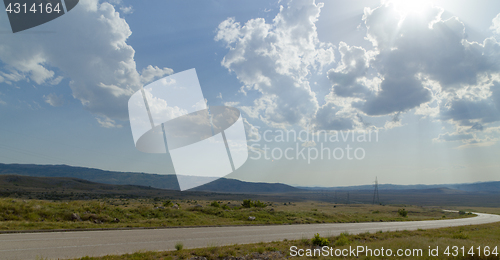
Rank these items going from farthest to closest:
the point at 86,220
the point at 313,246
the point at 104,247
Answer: the point at 86,220
the point at 313,246
the point at 104,247

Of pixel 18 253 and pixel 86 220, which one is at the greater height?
pixel 18 253

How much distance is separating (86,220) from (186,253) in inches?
573

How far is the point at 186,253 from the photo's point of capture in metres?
10.9

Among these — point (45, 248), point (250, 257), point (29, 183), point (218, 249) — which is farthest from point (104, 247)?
point (29, 183)

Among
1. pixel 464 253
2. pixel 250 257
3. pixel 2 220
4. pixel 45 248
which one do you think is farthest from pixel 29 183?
pixel 464 253

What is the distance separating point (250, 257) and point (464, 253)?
31.3ft

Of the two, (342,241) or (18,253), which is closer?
(18,253)

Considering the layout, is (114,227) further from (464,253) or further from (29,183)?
(29,183)

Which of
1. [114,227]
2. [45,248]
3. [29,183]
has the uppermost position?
[45,248]

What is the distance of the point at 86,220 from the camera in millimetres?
20203

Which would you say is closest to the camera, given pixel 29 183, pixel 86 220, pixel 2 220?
pixel 2 220

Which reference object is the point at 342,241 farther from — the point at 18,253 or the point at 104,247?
the point at 18,253

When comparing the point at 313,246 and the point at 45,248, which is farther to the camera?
the point at 313,246

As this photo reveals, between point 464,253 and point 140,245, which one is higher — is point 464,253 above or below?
above
